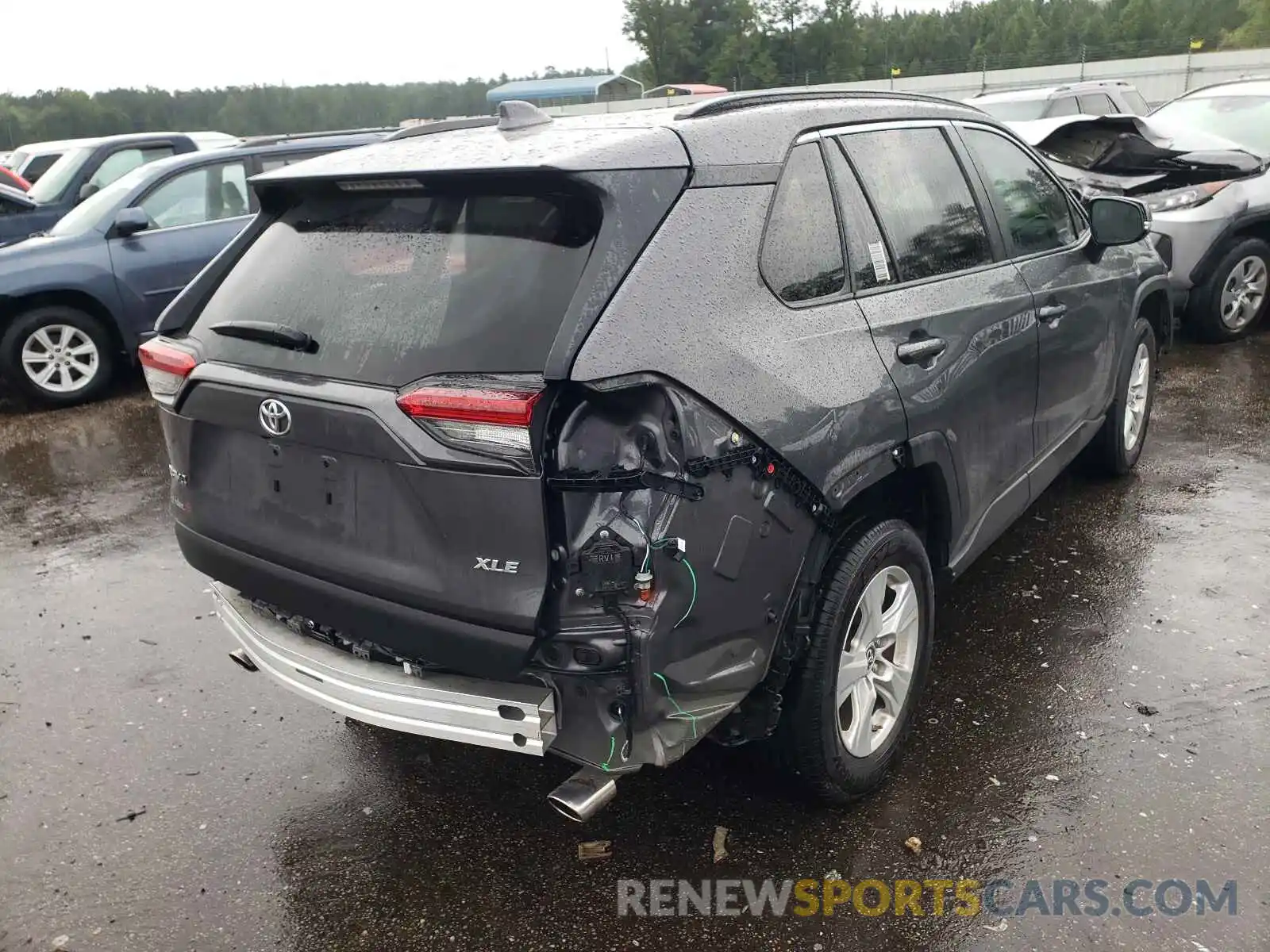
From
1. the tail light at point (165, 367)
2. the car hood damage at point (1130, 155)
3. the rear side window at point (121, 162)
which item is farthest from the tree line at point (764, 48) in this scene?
the tail light at point (165, 367)

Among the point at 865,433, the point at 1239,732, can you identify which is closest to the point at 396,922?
the point at 865,433

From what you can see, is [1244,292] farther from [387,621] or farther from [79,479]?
[79,479]

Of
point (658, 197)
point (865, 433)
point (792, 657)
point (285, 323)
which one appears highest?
point (658, 197)

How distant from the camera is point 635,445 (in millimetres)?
2156

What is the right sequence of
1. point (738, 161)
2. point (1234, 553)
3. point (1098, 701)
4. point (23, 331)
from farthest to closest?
point (23, 331)
point (1234, 553)
point (1098, 701)
point (738, 161)

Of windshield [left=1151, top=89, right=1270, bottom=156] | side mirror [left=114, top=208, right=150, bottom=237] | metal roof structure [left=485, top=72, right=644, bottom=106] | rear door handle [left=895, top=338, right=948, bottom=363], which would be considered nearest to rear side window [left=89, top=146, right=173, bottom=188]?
side mirror [left=114, top=208, right=150, bottom=237]

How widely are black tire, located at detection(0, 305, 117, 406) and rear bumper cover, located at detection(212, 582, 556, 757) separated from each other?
6.41 meters

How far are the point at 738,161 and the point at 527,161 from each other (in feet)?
1.82

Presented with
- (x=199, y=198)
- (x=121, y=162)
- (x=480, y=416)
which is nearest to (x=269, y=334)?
(x=480, y=416)

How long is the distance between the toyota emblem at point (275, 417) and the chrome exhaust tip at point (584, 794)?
1.09m

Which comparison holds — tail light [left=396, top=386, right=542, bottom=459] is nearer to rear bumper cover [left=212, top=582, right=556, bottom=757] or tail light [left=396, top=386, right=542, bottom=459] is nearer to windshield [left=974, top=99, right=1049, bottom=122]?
rear bumper cover [left=212, top=582, right=556, bottom=757]

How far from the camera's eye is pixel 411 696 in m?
2.37

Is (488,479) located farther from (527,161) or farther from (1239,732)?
(1239,732)

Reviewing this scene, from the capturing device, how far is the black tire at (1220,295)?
25.2ft
